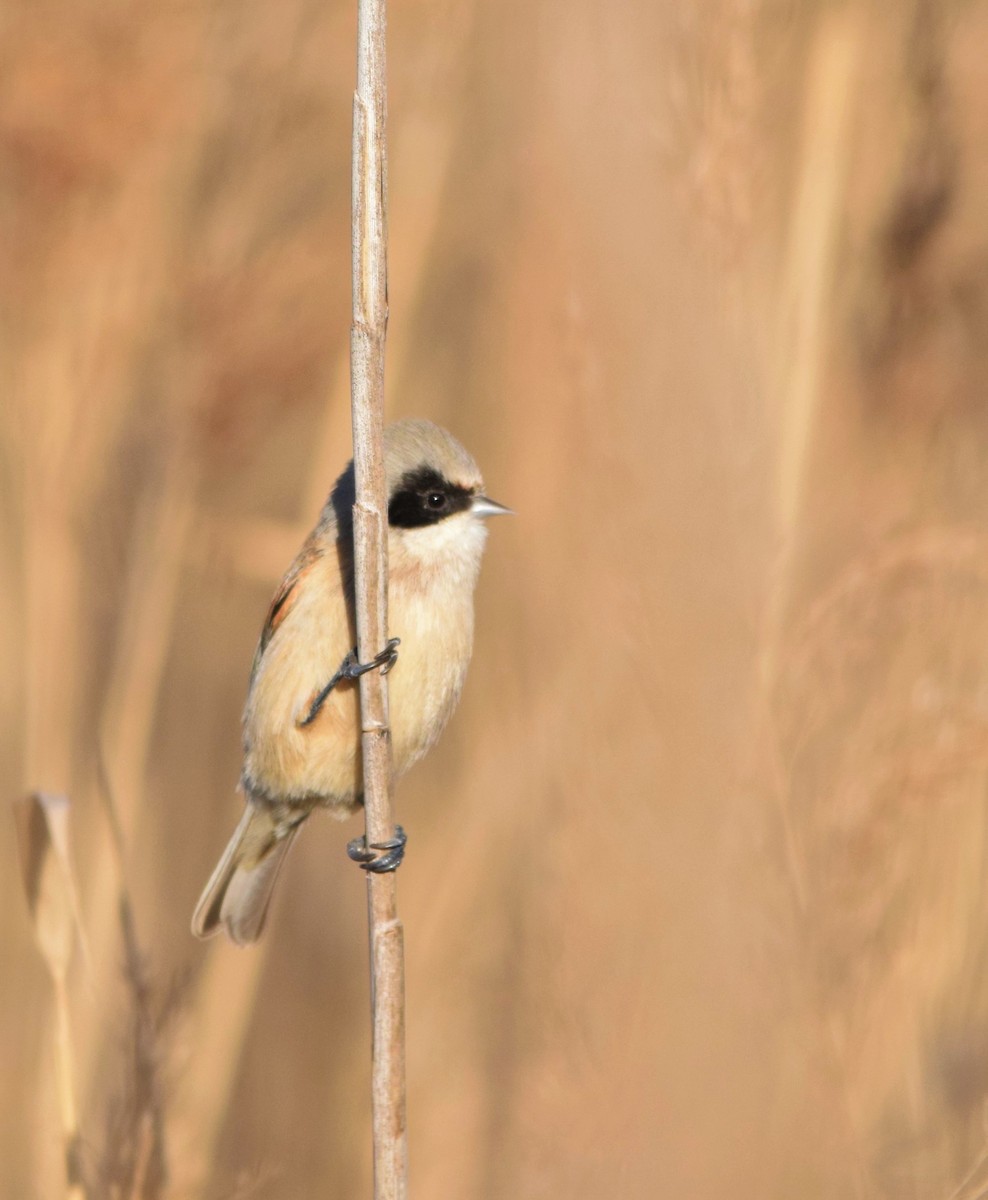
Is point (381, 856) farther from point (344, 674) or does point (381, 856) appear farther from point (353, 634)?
point (353, 634)

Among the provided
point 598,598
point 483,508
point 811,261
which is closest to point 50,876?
point 483,508

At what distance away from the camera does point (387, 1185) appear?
190cm

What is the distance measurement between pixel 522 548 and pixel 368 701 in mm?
1399

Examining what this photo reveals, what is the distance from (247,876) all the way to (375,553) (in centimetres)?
136

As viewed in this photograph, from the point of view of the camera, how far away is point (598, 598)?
302 centimetres

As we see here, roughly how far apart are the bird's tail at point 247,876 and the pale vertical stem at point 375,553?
3.33 ft

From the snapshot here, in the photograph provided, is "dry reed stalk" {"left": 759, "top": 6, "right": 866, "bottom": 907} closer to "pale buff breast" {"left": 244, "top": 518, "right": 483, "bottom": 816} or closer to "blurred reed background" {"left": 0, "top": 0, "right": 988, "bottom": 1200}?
"blurred reed background" {"left": 0, "top": 0, "right": 988, "bottom": 1200}

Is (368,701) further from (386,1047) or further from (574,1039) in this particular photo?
(574,1039)

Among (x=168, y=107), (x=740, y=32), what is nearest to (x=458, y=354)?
(x=168, y=107)

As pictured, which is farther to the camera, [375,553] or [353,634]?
[353,634]

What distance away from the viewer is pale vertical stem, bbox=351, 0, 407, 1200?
1778mm

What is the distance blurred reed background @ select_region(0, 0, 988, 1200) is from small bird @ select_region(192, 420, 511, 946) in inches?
9.3

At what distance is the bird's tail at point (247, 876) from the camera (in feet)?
9.66

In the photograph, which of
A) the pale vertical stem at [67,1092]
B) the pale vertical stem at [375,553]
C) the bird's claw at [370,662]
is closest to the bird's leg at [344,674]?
the bird's claw at [370,662]
